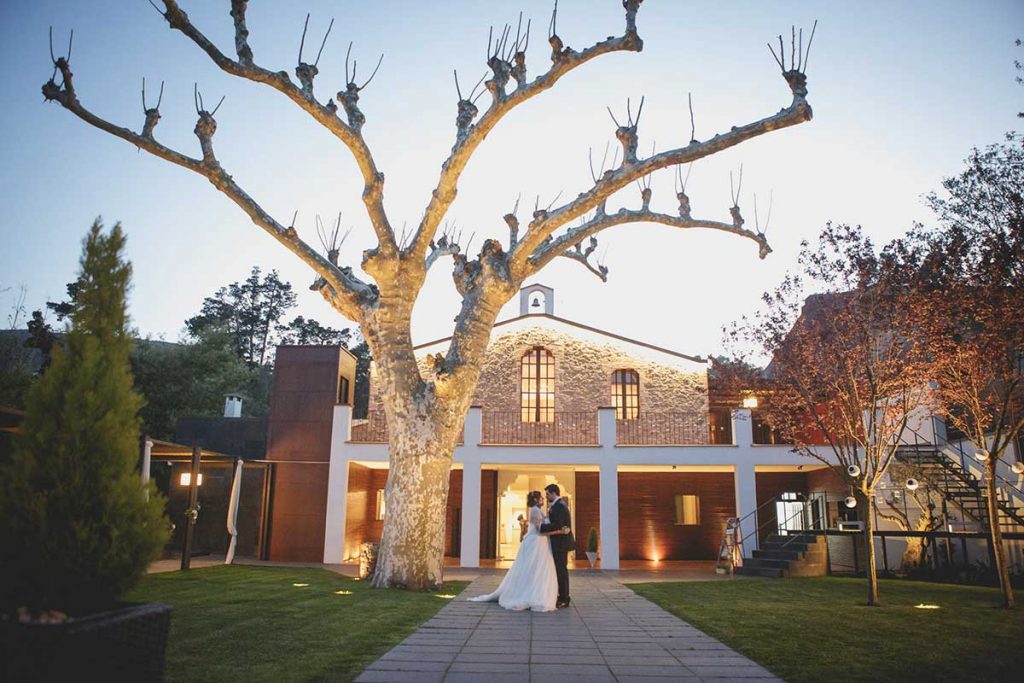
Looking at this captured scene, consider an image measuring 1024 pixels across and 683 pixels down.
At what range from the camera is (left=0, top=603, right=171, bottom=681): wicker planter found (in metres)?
2.61

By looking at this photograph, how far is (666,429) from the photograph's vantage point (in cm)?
2027

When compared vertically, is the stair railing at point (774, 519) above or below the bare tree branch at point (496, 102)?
below

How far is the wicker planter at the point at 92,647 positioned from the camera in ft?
8.57

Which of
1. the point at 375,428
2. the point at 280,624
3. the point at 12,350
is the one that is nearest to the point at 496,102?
the point at 280,624

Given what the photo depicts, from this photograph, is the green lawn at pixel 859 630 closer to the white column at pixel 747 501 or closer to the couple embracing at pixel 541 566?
the couple embracing at pixel 541 566

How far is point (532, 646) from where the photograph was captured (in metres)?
5.81

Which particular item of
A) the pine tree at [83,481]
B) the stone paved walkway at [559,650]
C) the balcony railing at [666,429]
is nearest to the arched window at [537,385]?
the balcony railing at [666,429]

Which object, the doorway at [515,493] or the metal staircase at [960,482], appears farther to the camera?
the doorway at [515,493]

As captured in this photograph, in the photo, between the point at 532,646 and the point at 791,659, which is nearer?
the point at 791,659

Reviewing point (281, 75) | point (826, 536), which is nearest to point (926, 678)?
point (281, 75)

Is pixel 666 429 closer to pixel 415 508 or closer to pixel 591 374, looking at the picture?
pixel 591 374

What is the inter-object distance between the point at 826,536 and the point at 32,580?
16.2m

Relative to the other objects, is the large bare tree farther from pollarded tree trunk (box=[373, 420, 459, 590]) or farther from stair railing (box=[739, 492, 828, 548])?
stair railing (box=[739, 492, 828, 548])

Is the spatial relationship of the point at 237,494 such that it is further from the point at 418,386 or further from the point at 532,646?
the point at 532,646
